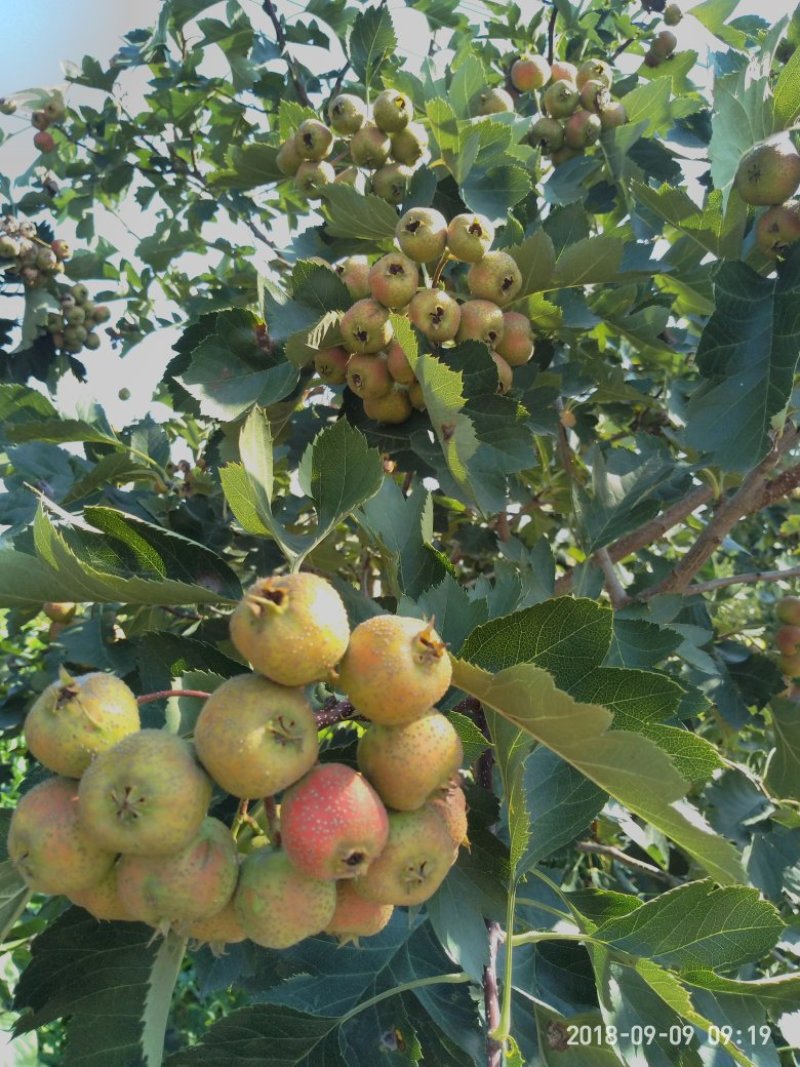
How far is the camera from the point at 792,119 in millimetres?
1602

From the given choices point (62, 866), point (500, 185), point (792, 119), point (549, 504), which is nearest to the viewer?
point (62, 866)

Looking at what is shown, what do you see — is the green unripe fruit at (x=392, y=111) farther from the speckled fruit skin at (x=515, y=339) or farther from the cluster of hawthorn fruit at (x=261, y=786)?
the cluster of hawthorn fruit at (x=261, y=786)

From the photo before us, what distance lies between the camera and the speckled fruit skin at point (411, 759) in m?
0.93

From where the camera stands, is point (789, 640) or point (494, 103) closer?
point (494, 103)

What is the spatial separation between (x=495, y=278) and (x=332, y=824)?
1163 millimetres

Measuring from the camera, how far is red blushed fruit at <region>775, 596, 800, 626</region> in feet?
9.36

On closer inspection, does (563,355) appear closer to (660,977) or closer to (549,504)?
(549,504)

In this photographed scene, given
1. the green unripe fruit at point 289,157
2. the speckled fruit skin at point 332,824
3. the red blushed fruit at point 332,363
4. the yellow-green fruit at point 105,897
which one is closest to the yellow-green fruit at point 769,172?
the red blushed fruit at point 332,363

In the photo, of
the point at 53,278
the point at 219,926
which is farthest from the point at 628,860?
the point at 53,278

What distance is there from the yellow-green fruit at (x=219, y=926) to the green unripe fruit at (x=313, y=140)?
171 centimetres

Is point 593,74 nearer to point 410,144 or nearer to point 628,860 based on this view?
point 410,144

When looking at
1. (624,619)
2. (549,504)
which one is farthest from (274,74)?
(624,619)

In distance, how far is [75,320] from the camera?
3.55m

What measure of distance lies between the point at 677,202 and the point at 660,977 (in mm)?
1306
